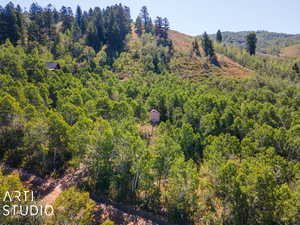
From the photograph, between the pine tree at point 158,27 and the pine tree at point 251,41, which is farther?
the pine tree at point 251,41

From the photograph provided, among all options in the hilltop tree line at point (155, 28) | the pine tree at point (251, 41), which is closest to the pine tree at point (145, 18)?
the hilltop tree line at point (155, 28)

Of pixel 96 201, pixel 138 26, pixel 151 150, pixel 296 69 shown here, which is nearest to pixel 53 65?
pixel 151 150

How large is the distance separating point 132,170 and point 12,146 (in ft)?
57.4

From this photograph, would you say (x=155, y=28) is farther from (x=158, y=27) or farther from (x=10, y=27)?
(x=10, y=27)

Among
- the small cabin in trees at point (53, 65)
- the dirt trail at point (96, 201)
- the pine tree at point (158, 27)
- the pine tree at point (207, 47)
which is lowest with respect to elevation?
the dirt trail at point (96, 201)

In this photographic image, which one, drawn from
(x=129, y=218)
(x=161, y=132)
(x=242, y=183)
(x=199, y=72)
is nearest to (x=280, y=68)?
(x=199, y=72)

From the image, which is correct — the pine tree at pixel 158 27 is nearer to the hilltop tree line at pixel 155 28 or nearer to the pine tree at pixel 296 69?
the hilltop tree line at pixel 155 28

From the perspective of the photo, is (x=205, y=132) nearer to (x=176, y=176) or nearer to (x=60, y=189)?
(x=176, y=176)

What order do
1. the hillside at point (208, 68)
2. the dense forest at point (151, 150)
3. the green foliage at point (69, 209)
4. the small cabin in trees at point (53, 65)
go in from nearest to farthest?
the green foliage at point (69, 209), the dense forest at point (151, 150), the small cabin in trees at point (53, 65), the hillside at point (208, 68)

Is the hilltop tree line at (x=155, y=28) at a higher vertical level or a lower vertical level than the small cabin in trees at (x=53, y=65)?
Result: higher

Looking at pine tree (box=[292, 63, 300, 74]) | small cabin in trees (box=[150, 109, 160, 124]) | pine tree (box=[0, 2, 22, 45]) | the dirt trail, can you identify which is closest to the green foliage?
the dirt trail

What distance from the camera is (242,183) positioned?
2286 centimetres

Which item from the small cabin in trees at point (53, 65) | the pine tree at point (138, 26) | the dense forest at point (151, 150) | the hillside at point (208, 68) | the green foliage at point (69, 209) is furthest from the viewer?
the pine tree at point (138, 26)

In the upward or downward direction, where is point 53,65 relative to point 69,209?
upward
